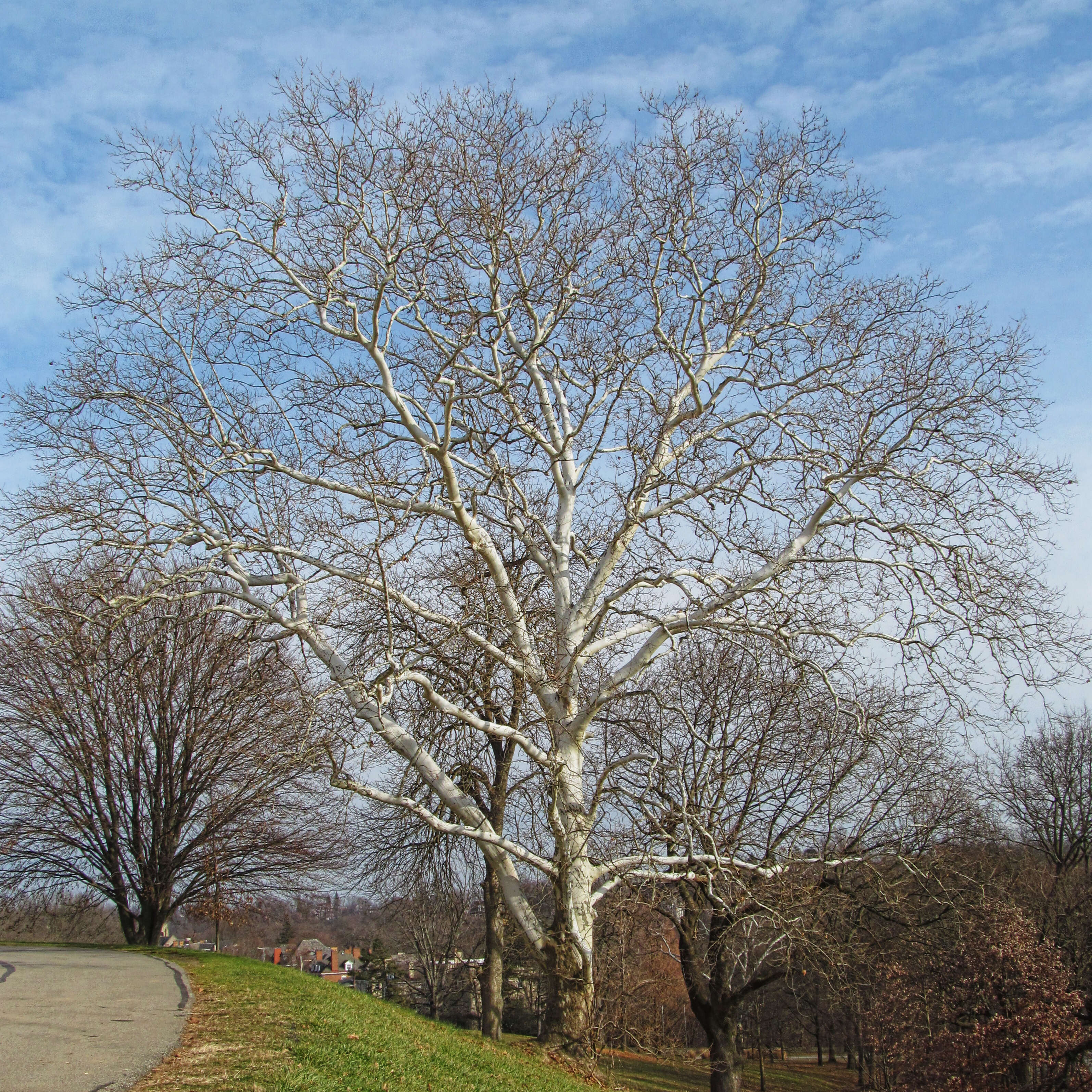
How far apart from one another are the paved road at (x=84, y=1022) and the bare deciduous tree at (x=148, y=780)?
7.79 metres

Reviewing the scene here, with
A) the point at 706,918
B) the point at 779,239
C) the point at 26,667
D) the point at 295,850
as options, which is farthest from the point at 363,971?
the point at 779,239

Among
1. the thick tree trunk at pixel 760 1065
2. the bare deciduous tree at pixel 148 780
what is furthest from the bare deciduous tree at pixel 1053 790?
the bare deciduous tree at pixel 148 780

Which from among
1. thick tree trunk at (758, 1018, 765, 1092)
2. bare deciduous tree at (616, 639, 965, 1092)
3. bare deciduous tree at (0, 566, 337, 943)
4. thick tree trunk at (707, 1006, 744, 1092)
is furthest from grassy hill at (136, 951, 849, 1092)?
thick tree trunk at (758, 1018, 765, 1092)

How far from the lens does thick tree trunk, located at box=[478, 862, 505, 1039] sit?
14445 millimetres

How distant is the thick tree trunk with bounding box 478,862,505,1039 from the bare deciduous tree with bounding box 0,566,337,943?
6.39 metres

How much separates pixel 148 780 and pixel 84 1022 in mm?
14727

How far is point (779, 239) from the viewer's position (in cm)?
1111

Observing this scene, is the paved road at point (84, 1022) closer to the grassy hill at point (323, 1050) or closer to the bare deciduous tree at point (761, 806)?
the grassy hill at point (323, 1050)

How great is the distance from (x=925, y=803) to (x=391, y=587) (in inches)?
484

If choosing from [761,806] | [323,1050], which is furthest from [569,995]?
[761,806]

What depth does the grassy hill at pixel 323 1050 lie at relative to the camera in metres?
5.70

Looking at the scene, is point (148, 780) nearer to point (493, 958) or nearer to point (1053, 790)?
point (493, 958)

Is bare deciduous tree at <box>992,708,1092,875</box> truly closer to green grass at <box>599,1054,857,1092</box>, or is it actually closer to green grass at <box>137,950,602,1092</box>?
green grass at <box>599,1054,857,1092</box>

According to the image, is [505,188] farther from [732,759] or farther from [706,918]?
[706,918]
